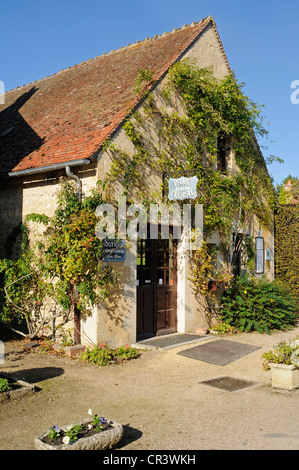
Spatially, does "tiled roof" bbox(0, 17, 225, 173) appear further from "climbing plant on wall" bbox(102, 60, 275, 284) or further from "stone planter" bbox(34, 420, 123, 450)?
"stone planter" bbox(34, 420, 123, 450)

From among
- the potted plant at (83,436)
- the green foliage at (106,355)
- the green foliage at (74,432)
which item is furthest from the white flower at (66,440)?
the green foliage at (106,355)

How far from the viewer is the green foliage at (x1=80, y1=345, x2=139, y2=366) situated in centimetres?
730

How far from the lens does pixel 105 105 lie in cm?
951

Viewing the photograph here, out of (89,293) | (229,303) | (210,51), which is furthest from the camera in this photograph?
(210,51)

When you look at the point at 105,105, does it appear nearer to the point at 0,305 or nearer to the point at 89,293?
the point at 89,293

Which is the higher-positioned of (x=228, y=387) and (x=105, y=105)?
(x=105, y=105)

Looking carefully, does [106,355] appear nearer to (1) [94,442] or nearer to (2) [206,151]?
(1) [94,442]

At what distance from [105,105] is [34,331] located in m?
5.23

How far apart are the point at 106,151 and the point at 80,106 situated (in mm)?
2997

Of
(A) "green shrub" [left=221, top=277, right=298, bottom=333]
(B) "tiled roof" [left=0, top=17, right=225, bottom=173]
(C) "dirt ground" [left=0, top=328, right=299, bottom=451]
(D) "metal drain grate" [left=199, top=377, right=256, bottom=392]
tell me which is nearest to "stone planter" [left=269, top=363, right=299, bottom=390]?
(C) "dirt ground" [left=0, top=328, right=299, bottom=451]

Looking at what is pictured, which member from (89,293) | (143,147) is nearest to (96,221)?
(89,293)

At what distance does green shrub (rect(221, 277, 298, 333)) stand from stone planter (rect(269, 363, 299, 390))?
3813 mm

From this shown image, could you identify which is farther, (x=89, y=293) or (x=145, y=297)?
(x=145, y=297)

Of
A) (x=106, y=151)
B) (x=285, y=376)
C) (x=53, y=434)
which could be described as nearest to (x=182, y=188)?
(x=106, y=151)
